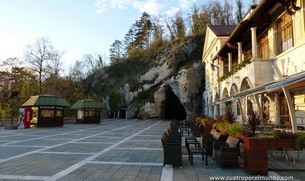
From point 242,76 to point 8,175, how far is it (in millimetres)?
15491

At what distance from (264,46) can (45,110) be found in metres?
22.6

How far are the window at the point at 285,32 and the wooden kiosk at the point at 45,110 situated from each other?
22.4m

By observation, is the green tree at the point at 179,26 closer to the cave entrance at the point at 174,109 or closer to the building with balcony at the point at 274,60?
the cave entrance at the point at 174,109

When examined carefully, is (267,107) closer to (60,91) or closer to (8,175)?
(8,175)

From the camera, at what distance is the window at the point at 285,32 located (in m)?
13.2

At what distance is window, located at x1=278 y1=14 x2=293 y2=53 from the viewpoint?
1316 centimetres

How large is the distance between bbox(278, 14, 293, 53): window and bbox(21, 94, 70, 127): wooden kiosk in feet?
73.6

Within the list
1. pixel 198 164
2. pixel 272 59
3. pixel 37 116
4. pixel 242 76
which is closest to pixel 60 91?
pixel 37 116

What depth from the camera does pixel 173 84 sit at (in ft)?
148

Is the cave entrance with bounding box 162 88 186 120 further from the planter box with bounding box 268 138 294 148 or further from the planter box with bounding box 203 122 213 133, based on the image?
the planter box with bounding box 268 138 294 148

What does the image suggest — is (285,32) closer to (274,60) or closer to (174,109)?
(274,60)

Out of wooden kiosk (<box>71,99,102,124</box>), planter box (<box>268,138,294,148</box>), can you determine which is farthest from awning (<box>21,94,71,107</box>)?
planter box (<box>268,138,294,148</box>)

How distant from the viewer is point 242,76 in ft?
56.9

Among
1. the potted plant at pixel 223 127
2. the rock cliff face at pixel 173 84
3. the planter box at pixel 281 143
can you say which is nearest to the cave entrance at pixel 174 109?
the rock cliff face at pixel 173 84
